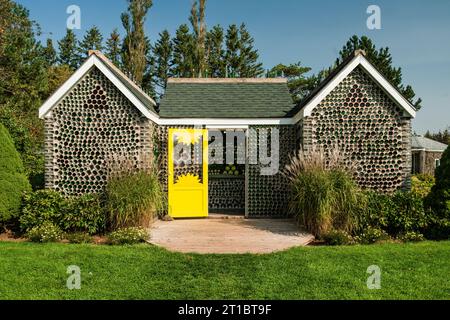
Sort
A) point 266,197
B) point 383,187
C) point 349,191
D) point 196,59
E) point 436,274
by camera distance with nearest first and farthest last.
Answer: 1. point 436,274
2. point 349,191
3. point 383,187
4. point 266,197
5. point 196,59

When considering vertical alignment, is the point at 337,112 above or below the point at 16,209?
above

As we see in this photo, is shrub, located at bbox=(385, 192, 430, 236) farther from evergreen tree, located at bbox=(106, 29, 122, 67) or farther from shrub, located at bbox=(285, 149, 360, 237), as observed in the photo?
evergreen tree, located at bbox=(106, 29, 122, 67)

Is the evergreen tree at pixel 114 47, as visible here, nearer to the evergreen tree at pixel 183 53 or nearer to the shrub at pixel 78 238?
the evergreen tree at pixel 183 53

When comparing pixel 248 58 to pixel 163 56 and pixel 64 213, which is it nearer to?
pixel 163 56

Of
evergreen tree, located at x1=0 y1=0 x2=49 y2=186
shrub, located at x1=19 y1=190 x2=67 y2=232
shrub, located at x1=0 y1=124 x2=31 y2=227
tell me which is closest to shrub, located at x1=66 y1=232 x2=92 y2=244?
shrub, located at x1=19 y1=190 x2=67 y2=232

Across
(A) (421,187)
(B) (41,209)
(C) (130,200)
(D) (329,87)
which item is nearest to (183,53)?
(A) (421,187)

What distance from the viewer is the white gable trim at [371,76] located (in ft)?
30.1

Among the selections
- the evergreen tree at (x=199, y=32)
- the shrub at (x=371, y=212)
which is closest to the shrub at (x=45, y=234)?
the shrub at (x=371, y=212)

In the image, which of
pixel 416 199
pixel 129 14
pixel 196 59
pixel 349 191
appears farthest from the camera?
pixel 196 59

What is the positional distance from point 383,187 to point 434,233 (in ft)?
5.50

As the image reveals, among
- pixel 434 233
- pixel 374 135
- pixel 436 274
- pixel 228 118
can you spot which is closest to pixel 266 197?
pixel 228 118

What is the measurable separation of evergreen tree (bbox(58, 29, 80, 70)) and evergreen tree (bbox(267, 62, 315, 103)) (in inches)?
756
